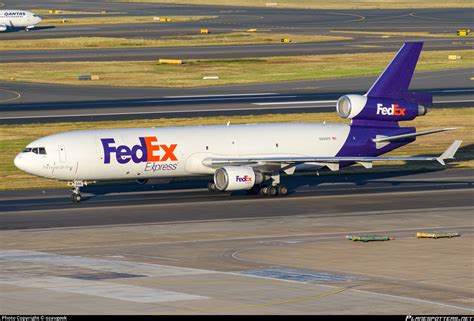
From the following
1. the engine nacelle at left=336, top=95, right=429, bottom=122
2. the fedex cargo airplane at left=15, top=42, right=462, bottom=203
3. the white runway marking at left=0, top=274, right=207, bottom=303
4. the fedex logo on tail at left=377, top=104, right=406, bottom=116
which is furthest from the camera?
the fedex logo on tail at left=377, top=104, right=406, bottom=116

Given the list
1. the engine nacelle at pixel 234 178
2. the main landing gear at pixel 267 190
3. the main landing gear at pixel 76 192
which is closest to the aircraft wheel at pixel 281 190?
the main landing gear at pixel 267 190

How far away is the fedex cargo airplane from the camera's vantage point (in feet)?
212

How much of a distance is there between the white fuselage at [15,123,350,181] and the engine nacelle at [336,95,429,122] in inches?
55.7

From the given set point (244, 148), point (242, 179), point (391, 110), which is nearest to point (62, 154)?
point (242, 179)

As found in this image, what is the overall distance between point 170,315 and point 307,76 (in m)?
95.0

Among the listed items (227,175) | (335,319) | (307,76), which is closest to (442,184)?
(227,175)

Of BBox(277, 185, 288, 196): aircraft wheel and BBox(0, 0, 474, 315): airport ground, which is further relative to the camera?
BBox(277, 185, 288, 196): aircraft wheel

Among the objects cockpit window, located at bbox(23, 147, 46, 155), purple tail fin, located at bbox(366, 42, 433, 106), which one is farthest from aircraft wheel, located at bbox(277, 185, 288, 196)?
cockpit window, located at bbox(23, 147, 46, 155)

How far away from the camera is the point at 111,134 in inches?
2596

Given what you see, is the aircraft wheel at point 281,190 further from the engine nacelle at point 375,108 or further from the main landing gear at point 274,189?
the engine nacelle at point 375,108

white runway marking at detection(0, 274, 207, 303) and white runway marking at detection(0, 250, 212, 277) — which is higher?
white runway marking at detection(0, 250, 212, 277)

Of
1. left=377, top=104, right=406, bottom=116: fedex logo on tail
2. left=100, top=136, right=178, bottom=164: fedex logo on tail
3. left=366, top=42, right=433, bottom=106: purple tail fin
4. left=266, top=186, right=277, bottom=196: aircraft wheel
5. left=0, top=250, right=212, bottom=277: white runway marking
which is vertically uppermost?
left=366, top=42, right=433, bottom=106: purple tail fin

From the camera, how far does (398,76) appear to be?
7288 centimetres

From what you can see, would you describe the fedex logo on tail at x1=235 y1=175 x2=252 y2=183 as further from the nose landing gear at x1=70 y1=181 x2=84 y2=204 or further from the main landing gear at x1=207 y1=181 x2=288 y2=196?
the nose landing gear at x1=70 y1=181 x2=84 y2=204
